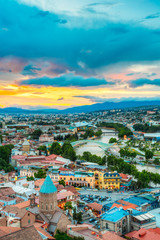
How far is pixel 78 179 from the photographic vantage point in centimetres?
1941

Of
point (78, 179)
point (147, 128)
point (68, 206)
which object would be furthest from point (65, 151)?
point (147, 128)

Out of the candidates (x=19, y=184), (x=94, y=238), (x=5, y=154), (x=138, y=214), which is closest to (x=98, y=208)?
(x=138, y=214)

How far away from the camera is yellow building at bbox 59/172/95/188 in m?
19.1

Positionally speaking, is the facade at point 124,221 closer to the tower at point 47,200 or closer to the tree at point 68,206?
the tower at point 47,200

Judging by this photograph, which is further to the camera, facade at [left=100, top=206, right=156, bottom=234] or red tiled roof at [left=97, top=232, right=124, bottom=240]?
facade at [left=100, top=206, right=156, bottom=234]

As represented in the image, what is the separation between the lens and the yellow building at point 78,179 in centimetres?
1911

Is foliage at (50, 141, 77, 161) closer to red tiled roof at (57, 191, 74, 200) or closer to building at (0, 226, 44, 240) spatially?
red tiled roof at (57, 191, 74, 200)

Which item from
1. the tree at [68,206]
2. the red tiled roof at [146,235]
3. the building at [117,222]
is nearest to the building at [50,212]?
the building at [117,222]

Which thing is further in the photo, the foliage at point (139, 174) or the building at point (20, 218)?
the foliage at point (139, 174)

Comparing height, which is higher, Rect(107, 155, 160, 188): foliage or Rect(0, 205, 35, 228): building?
Rect(0, 205, 35, 228): building

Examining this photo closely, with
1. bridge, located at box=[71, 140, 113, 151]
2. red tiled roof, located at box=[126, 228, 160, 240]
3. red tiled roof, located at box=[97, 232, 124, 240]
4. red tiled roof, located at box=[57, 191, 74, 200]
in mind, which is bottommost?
bridge, located at box=[71, 140, 113, 151]

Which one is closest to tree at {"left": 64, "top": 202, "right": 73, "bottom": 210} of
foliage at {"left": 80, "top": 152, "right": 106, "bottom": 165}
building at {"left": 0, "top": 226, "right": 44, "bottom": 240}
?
building at {"left": 0, "top": 226, "right": 44, "bottom": 240}

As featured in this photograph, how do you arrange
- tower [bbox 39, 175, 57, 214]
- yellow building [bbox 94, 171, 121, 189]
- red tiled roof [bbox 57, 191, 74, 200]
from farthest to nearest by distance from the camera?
yellow building [bbox 94, 171, 121, 189] < red tiled roof [bbox 57, 191, 74, 200] < tower [bbox 39, 175, 57, 214]

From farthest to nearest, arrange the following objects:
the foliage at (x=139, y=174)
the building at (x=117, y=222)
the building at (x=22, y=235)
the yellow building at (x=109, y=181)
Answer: the foliage at (x=139, y=174) → the yellow building at (x=109, y=181) → the building at (x=117, y=222) → the building at (x=22, y=235)
